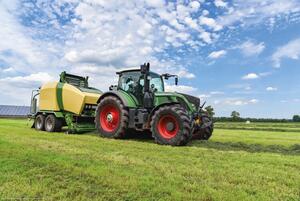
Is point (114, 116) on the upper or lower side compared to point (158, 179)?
upper

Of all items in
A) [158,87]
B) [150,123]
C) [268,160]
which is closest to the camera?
[268,160]

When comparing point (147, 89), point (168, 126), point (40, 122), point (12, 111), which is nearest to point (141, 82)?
point (147, 89)

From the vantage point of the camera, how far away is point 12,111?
5353 cm

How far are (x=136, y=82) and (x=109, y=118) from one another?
1.70 m

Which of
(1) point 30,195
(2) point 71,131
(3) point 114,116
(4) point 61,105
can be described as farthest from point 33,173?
(4) point 61,105

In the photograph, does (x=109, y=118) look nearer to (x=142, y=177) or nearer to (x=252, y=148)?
(x=252, y=148)

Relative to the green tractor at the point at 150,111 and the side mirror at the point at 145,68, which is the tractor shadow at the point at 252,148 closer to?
Answer: the green tractor at the point at 150,111

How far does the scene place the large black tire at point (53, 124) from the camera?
554 inches

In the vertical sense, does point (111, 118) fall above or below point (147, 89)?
below

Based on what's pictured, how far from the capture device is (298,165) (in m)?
6.39

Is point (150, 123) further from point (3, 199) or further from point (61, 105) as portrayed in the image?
point (3, 199)

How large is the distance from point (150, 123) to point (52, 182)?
5.97m

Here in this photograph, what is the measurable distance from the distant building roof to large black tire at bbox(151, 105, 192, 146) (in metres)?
47.6

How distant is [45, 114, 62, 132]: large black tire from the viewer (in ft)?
46.2
